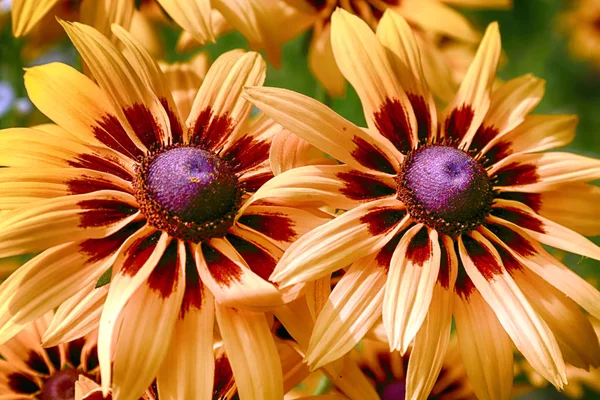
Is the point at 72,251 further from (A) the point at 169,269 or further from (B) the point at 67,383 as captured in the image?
(B) the point at 67,383

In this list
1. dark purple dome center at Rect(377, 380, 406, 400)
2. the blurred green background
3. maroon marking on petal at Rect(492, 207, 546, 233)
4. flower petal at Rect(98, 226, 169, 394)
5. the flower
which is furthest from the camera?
the flower

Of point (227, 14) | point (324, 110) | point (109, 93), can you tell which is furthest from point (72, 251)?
point (227, 14)

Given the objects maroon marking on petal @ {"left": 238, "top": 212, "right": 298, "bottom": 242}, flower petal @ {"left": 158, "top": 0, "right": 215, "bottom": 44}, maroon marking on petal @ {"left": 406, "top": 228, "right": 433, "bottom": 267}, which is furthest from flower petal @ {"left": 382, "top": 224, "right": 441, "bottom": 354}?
flower petal @ {"left": 158, "top": 0, "right": 215, "bottom": 44}

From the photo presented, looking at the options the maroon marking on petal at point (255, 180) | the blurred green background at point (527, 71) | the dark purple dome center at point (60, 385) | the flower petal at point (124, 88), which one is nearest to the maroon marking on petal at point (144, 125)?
the flower petal at point (124, 88)

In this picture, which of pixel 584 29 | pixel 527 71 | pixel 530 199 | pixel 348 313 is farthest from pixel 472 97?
pixel 584 29

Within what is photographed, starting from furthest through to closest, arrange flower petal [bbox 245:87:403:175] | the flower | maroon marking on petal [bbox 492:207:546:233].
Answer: the flower, maroon marking on petal [bbox 492:207:546:233], flower petal [bbox 245:87:403:175]

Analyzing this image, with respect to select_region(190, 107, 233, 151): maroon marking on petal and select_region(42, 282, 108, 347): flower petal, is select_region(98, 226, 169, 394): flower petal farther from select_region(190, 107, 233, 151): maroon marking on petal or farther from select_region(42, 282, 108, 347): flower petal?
select_region(190, 107, 233, 151): maroon marking on petal
